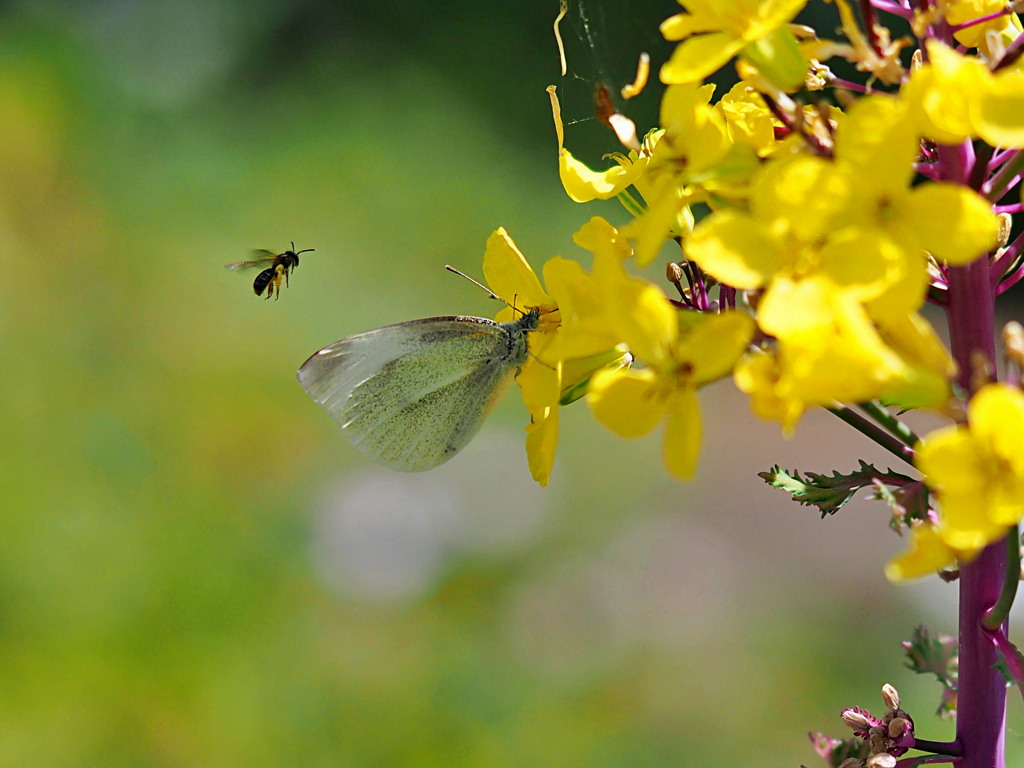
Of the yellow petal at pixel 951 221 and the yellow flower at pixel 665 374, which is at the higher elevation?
the yellow petal at pixel 951 221

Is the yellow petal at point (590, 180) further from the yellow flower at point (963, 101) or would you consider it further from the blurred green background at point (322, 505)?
the blurred green background at point (322, 505)

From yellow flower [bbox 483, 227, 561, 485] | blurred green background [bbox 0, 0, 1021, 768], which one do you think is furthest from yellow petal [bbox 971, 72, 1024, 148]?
blurred green background [bbox 0, 0, 1021, 768]

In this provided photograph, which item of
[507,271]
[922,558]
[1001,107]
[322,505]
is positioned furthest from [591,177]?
[322,505]

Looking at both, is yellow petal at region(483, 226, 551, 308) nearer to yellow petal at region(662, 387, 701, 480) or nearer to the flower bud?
yellow petal at region(662, 387, 701, 480)

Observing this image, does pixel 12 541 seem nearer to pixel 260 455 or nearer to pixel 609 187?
pixel 260 455

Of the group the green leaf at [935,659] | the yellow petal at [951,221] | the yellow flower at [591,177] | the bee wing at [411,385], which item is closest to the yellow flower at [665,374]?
the yellow petal at [951,221]

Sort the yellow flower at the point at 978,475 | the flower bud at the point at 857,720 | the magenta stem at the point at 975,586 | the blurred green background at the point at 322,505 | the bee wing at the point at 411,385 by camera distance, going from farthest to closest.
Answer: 1. the blurred green background at the point at 322,505
2. the bee wing at the point at 411,385
3. the flower bud at the point at 857,720
4. the magenta stem at the point at 975,586
5. the yellow flower at the point at 978,475
